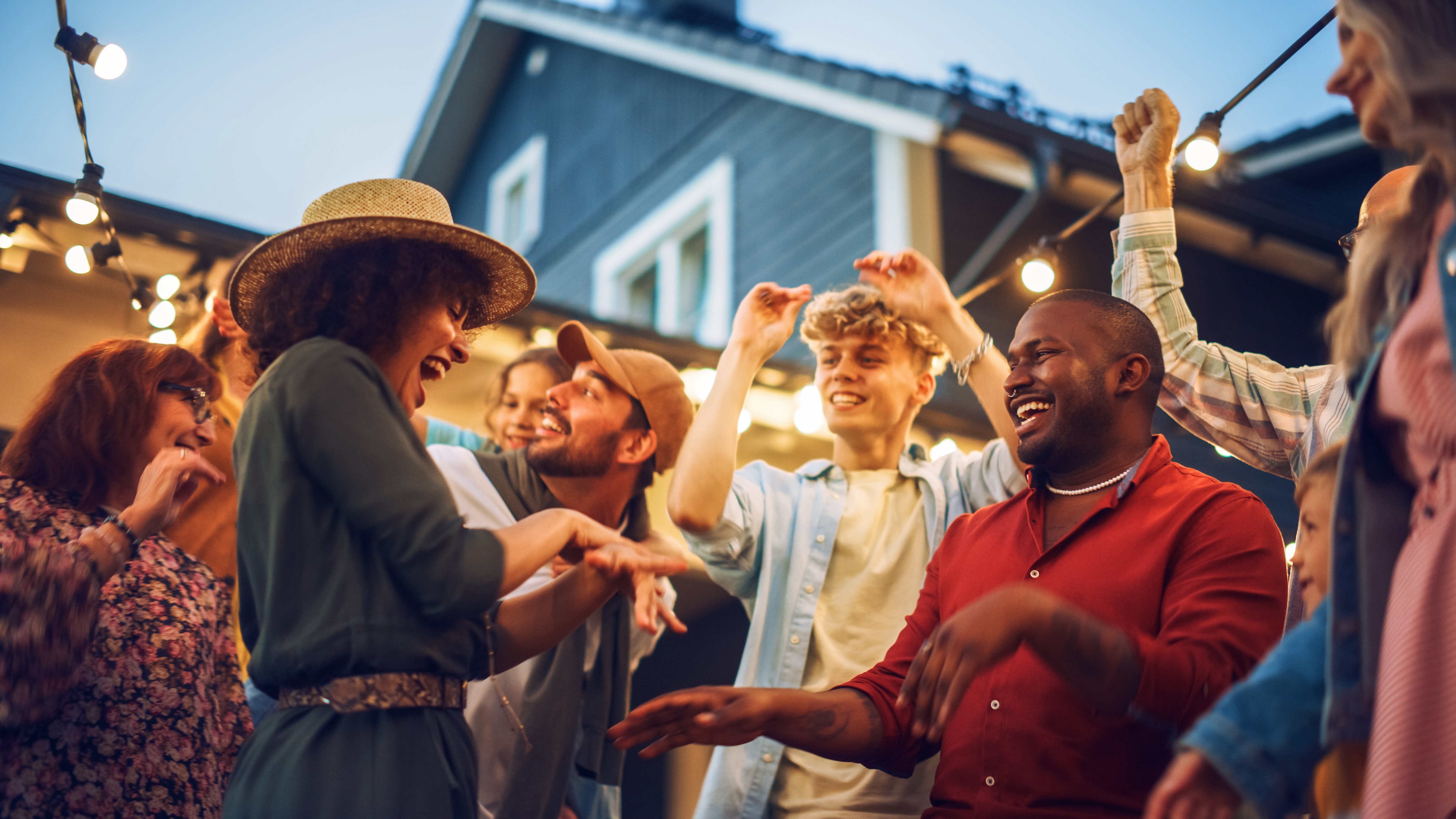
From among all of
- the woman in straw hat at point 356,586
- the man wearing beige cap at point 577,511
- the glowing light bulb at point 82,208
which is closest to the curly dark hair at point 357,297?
the woman in straw hat at point 356,586

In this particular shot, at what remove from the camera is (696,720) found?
6.66ft

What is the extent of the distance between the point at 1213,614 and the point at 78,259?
4.80m

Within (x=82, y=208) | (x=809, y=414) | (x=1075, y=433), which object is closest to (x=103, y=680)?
(x=1075, y=433)

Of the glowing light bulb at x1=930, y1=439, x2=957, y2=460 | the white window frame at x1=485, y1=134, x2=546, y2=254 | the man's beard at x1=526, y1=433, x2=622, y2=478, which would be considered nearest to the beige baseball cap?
the man's beard at x1=526, y1=433, x2=622, y2=478

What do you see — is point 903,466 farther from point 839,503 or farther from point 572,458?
point 572,458

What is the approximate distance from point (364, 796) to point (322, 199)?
1.24 metres

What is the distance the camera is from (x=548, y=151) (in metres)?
13.9

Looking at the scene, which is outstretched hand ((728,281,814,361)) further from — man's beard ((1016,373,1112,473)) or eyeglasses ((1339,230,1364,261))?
eyeglasses ((1339,230,1364,261))

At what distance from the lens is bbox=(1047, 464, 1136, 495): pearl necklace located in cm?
233

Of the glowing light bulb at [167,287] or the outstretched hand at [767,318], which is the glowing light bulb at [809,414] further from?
the glowing light bulb at [167,287]

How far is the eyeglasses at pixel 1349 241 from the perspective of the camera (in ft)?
8.79

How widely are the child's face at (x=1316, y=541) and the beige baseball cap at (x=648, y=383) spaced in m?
1.89

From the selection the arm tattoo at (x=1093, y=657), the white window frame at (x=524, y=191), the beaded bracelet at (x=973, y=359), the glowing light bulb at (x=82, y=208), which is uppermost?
the white window frame at (x=524, y=191)

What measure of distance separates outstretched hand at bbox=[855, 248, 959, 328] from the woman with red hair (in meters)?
1.85
